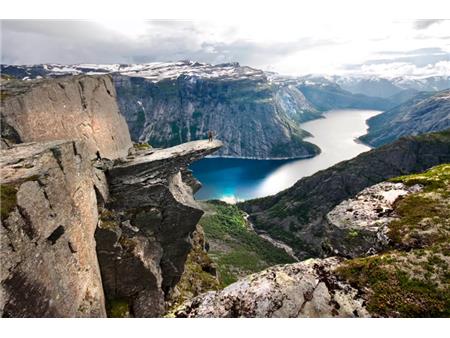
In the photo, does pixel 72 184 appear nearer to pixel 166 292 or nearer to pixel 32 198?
pixel 32 198

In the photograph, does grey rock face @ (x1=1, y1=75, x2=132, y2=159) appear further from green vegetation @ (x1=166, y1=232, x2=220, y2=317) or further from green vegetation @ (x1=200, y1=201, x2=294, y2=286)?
green vegetation @ (x1=200, y1=201, x2=294, y2=286)

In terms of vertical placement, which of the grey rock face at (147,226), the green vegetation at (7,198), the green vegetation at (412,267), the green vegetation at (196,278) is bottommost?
the green vegetation at (196,278)

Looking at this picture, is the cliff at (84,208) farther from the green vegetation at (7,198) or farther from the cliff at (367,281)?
the cliff at (367,281)

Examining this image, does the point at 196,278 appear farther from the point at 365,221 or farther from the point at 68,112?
the point at 365,221

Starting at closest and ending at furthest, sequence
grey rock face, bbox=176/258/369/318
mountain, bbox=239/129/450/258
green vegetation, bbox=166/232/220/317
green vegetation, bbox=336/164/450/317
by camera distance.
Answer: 1. green vegetation, bbox=336/164/450/317
2. grey rock face, bbox=176/258/369/318
3. green vegetation, bbox=166/232/220/317
4. mountain, bbox=239/129/450/258

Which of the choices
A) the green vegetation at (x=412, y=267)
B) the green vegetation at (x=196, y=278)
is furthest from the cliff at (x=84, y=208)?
the green vegetation at (x=412, y=267)

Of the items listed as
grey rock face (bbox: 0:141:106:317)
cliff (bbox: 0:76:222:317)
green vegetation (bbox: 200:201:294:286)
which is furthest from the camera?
green vegetation (bbox: 200:201:294:286)

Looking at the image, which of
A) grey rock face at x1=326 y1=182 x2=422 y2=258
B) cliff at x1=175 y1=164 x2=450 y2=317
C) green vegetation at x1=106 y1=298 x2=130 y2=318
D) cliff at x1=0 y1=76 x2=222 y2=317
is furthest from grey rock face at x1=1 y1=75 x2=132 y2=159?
grey rock face at x1=326 y1=182 x2=422 y2=258
